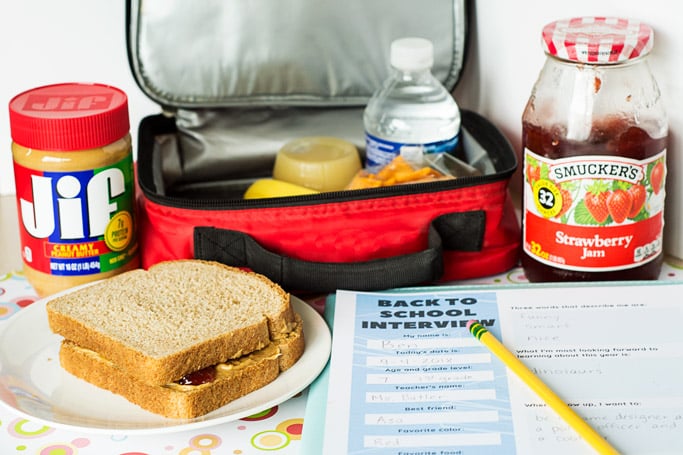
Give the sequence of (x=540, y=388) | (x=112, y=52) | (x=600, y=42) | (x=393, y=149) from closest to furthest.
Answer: (x=540, y=388), (x=600, y=42), (x=393, y=149), (x=112, y=52)

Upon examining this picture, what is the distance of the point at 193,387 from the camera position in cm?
67

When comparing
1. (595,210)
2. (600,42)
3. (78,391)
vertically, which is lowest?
(78,391)

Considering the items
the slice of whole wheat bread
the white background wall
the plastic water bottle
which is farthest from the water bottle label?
the slice of whole wheat bread

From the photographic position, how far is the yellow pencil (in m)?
0.61

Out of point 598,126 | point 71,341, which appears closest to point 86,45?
point 71,341

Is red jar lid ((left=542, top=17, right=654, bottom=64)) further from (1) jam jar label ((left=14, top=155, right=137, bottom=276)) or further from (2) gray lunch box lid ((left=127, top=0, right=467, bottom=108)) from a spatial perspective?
(1) jam jar label ((left=14, top=155, right=137, bottom=276))

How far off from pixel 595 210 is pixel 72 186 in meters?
0.45

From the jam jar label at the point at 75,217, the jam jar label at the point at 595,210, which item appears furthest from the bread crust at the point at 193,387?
the jam jar label at the point at 595,210

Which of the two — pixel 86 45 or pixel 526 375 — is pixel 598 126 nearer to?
pixel 526 375

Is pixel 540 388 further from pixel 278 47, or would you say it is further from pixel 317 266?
pixel 278 47

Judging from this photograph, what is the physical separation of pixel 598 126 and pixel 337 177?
0.94ft

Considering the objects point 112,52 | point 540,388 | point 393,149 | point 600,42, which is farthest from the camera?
point 112,52

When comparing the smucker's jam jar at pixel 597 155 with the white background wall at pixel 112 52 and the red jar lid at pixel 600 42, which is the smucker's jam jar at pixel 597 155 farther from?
the white background wall at pixel 112 52

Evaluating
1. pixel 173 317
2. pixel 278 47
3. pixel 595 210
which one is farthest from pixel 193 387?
pixel 278 47
